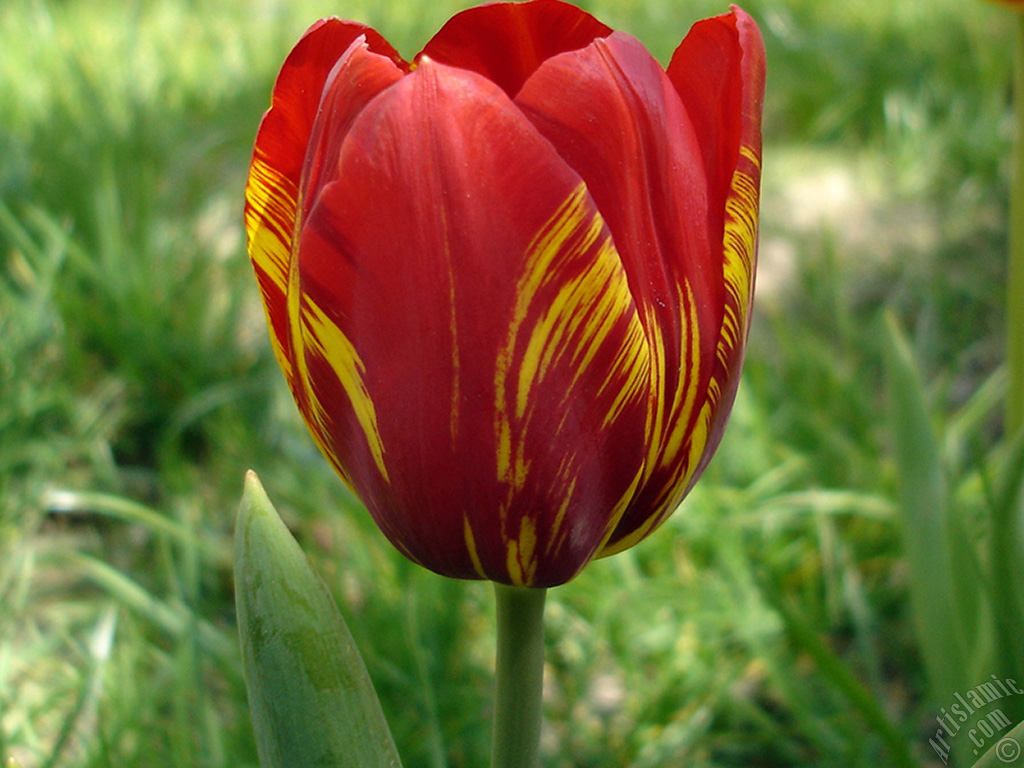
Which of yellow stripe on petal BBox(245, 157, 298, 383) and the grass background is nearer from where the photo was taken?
yellow stripe on petal BBox(245, 157, 298, 383)

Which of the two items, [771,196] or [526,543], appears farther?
[771,196]

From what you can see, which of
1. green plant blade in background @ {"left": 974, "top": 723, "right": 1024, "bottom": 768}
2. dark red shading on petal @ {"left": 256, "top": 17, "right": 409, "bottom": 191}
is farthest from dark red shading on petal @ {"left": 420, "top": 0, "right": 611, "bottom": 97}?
green plant blade in background @ {"left": 974, "top": 723, "right": 1024, "bottom": 768}

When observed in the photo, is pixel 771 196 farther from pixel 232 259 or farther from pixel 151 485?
pixel 151 485

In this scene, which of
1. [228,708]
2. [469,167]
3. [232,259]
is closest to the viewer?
[469,167]

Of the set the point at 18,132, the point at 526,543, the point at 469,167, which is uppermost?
the point at 18,132

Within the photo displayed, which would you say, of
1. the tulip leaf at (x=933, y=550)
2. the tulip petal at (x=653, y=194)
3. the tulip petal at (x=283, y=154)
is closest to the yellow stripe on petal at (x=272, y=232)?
the tulip petal at (x=283, y=154)

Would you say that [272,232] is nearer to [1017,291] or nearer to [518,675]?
[518,675]

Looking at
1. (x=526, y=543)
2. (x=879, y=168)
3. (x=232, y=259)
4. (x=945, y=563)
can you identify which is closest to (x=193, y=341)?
(x=232, y=259)

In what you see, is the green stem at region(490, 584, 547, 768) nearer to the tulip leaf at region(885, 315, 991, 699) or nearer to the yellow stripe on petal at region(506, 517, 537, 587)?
the yellow stripe on petal at region(506, 517, 537, 587)
